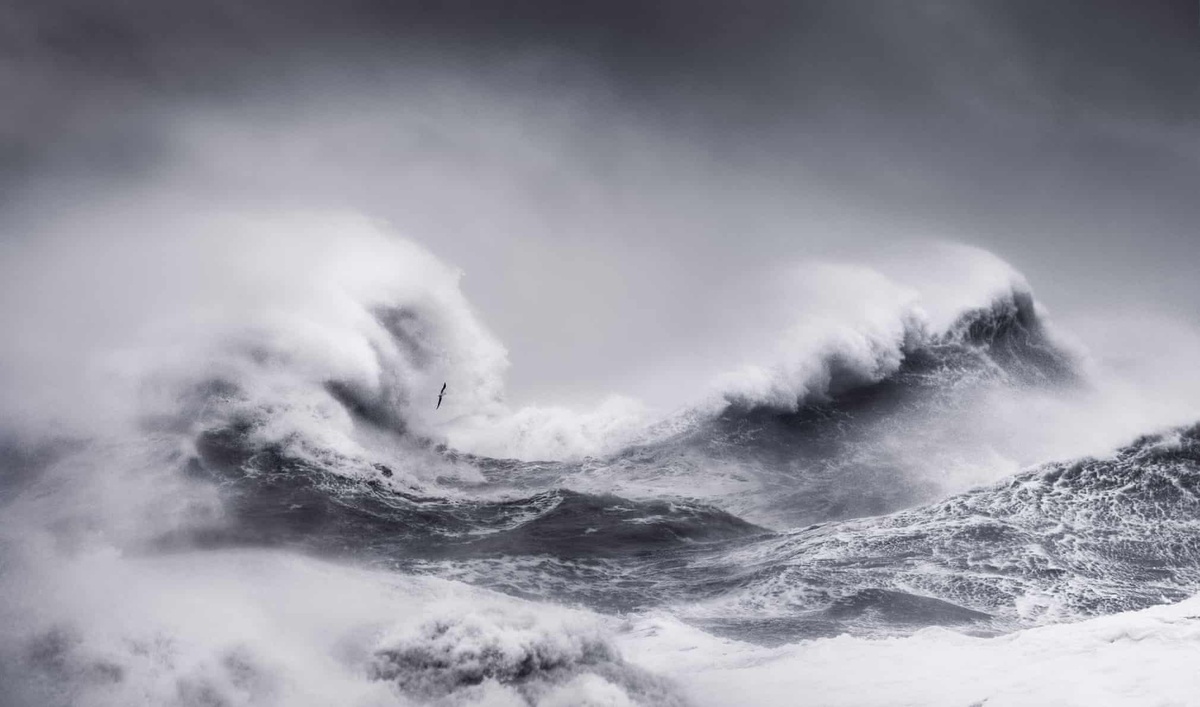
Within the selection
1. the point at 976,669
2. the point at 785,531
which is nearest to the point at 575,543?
the point at 785,531

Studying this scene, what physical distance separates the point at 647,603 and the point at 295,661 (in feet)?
30.1

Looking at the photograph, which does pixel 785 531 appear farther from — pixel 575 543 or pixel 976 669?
pixel 976 669

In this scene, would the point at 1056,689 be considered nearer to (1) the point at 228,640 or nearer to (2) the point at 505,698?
(2) the point at 505,698

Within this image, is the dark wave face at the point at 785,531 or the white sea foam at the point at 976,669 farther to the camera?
the dark wave face at the point at 785,531

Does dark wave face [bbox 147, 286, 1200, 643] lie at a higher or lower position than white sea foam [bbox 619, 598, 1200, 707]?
higher

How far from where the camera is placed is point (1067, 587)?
1609 centimetres

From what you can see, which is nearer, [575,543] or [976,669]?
[976,669]

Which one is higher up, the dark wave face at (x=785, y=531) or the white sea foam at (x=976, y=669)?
the dark wave face at (x=785, y=531)

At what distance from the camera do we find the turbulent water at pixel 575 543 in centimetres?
709

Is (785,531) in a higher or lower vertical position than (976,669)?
higher

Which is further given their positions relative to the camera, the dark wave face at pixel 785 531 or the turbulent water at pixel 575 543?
the dark wave face at pixel 785 531

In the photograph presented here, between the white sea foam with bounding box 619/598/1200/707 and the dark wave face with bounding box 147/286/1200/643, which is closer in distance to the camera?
the white sea foam with bounding box 619/598/1200/707

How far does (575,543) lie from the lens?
67.4 ft

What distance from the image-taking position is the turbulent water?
7.09 meters
